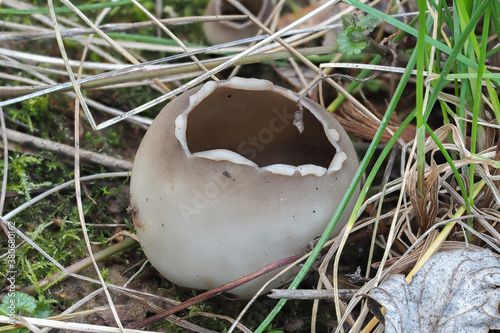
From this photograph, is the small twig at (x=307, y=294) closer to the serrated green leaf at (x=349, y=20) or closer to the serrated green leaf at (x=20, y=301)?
the serrated green leaf at (x=20, y=301)

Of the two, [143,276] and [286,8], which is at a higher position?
[286,8]

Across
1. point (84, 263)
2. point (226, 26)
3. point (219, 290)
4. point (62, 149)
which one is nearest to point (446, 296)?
point (219, 290)

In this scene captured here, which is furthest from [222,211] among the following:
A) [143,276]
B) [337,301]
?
[143,276]

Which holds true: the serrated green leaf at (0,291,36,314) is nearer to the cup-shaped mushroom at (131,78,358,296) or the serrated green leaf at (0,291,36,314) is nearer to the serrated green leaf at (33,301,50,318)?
the serrated green leaf at (33,301,50,318)

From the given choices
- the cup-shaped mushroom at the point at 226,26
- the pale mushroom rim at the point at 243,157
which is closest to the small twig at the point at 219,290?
the pale mushroom rim at the point at 243,157

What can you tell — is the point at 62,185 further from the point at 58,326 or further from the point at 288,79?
the point at 288,79

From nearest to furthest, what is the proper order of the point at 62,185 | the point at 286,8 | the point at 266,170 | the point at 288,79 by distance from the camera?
the point at 266,170 < the point at 62,185 < the point at 288,79 < the point at 286,8
